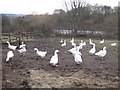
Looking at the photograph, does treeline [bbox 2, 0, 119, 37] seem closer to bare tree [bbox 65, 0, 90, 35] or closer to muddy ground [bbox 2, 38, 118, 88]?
bare tree [bbox 65, 0, 90, 35]

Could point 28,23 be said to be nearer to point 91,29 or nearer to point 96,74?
point 91,29

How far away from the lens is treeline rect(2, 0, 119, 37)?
2794 centimetres

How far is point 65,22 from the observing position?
35156mm

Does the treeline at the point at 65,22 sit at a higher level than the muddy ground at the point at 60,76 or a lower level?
higher

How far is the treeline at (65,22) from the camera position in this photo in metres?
27.9

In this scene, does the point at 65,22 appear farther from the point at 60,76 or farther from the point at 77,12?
the point at 60,76

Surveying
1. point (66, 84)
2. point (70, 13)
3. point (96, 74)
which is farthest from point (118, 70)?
point (70, 13)

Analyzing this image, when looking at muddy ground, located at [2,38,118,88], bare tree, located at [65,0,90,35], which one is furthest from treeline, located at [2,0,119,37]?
muddy ground, located at [2,38,118,88]

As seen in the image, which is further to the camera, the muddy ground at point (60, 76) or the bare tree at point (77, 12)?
the bare tree at point (77, 12)

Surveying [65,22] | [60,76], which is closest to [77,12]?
[65,22]

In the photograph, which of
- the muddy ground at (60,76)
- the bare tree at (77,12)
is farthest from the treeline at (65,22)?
the muddy ground at (60,76)

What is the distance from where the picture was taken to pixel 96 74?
22.0ft

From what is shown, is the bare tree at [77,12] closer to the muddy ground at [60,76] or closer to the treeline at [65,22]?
the treeline at [65,22]

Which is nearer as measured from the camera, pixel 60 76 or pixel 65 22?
pixel 60 76
